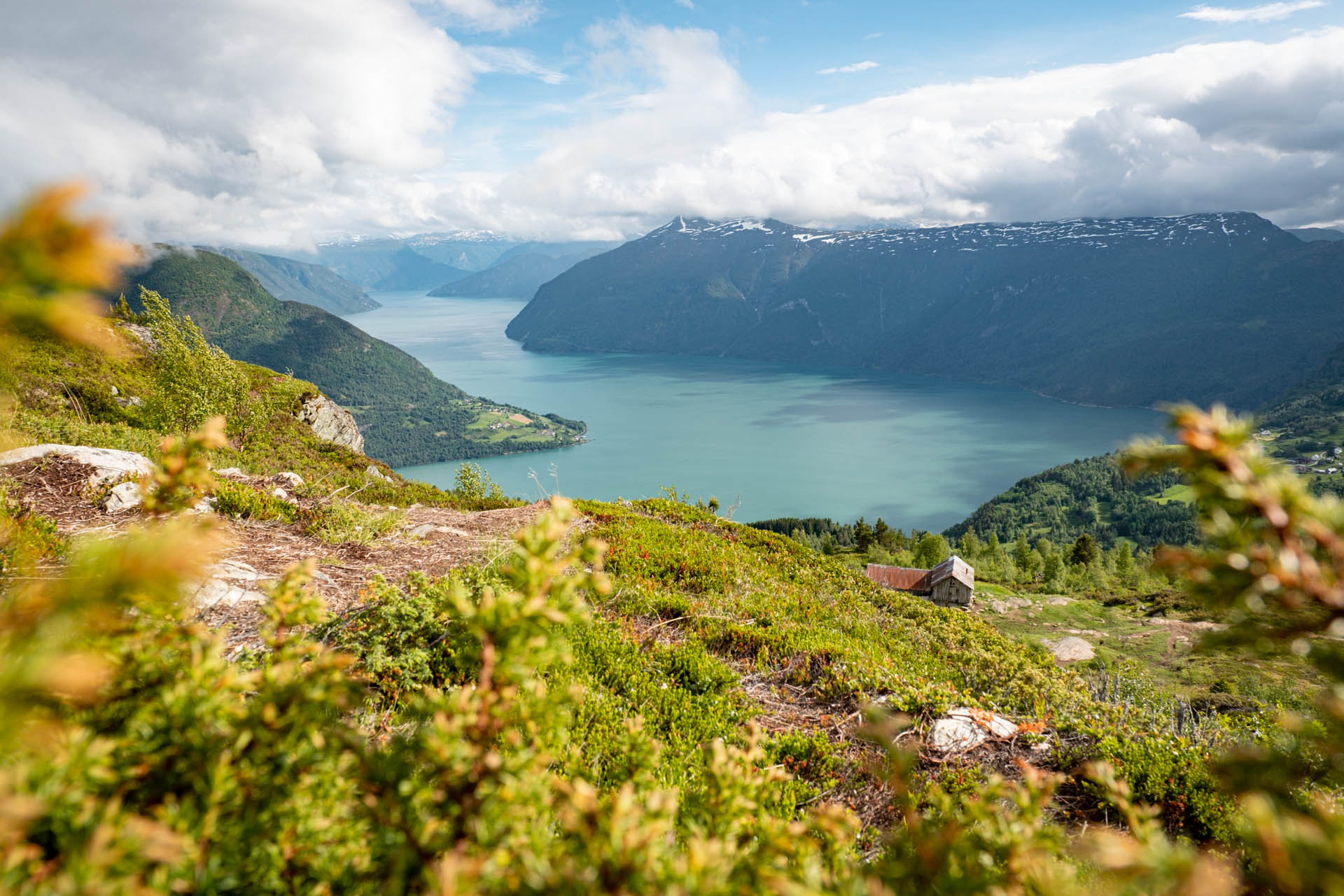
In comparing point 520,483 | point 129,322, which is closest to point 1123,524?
point 520,483

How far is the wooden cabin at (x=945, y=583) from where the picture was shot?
59109mm

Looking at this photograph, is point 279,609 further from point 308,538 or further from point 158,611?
point 308,538

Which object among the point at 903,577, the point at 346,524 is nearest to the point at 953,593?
the point at 903,577

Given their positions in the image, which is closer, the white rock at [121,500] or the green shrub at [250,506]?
the white rock at [121,500]

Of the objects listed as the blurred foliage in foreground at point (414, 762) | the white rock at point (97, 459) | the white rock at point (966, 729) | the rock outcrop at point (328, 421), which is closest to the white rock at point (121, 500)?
the white rock at point (97, 459)

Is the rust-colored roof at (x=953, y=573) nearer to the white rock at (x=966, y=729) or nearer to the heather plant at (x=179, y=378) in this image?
the heather plant at (x=179, y=378)

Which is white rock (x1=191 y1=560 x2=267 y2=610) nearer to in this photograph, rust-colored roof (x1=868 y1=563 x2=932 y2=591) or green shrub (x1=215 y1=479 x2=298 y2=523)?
green shrub (x1=215 y1=479 x2=298 y2=523)

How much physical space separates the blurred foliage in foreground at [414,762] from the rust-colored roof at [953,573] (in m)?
63.1

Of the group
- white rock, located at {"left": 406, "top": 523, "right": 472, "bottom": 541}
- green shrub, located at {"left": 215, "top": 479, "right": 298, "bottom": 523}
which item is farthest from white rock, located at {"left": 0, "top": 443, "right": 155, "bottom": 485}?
white rock, located at {"left": 406, "top": 523, "right": 472, "bottom": 541}

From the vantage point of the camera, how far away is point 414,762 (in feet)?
6.47

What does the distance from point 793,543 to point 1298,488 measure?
13.3 m

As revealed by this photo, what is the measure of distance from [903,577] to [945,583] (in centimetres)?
673

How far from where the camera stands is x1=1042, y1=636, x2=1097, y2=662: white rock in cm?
4306

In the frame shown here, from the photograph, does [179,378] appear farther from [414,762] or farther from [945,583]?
[945,583]
